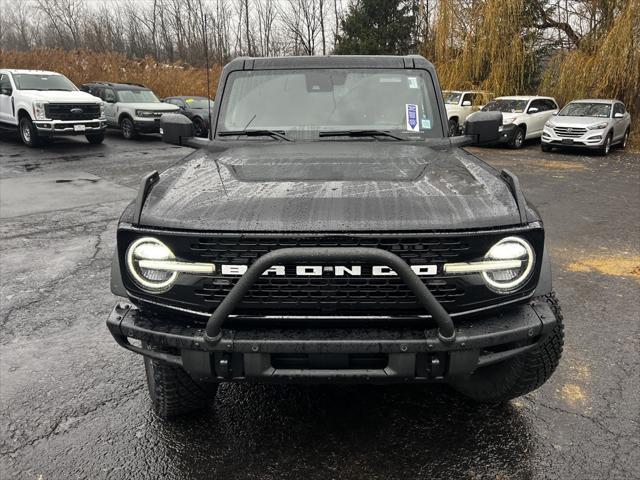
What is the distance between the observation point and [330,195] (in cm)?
225

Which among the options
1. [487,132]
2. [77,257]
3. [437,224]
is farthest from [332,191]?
[77,257]

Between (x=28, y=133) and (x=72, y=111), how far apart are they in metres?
→ 1.64

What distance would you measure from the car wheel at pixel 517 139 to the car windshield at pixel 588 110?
1.33 m

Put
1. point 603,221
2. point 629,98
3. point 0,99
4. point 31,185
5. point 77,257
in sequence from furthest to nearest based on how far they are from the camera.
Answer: point 629,98 < point 0,99 < point 31,185 < point 603,221 < point 77,257

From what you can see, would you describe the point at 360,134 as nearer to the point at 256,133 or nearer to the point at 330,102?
the point at 330,102

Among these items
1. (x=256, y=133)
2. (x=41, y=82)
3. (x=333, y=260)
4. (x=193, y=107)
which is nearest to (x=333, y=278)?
(x=333, y=260)

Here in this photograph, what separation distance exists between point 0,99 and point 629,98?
1999 cm

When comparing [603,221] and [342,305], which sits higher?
[342,305]

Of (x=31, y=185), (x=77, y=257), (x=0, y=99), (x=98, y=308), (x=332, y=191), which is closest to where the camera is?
(x=332, y=191)

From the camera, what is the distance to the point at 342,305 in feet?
7.00

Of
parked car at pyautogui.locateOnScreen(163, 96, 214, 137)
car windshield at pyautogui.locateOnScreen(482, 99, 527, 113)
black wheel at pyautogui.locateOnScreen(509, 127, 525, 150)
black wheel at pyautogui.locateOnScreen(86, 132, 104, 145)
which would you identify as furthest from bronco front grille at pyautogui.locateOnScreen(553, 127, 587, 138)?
black wheel at pyautogui.locateOnScreen(86, 132, 104, 145)

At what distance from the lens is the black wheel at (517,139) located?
55.4ft

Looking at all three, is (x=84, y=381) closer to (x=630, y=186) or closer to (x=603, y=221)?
(x=603, y=221)

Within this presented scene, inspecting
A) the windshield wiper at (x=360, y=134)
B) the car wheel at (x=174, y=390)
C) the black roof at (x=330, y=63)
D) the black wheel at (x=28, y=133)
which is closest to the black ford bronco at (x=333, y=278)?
the car wheel at (x=174, y=390)
